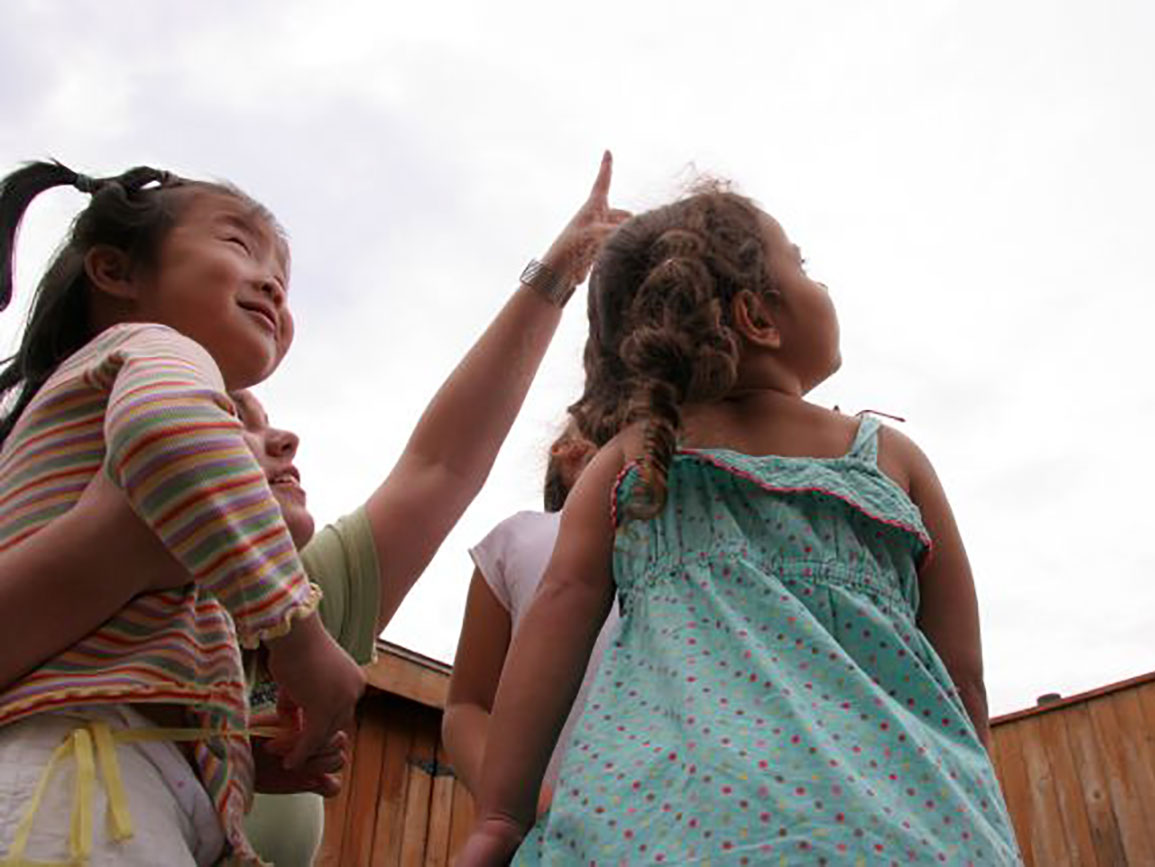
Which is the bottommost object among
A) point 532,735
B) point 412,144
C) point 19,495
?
point 532,735

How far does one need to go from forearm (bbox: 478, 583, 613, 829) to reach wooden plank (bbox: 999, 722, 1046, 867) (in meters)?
3.29

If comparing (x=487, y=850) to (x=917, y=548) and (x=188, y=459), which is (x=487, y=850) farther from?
(x=917, y=548)

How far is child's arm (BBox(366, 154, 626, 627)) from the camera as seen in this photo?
1560 millimetres

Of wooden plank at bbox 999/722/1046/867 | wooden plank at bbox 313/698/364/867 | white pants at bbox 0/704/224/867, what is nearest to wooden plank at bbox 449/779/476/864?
wooden plank at bbox 313/698/364/867

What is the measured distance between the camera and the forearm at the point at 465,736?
1534 millimetres

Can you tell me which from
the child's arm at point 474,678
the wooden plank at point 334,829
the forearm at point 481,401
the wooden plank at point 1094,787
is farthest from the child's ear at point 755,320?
the wooden plank at point 1094,787

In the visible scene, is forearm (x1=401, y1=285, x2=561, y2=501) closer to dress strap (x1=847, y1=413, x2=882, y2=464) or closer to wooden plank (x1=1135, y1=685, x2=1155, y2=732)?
dress strap (x1=847, y1=413, x2=882, y2=464)

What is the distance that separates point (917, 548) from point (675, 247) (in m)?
0.51

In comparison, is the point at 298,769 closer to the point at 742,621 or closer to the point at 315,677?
the point at 315,677

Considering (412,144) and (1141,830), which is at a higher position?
(412,144)

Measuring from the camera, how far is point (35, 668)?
2.99 ft

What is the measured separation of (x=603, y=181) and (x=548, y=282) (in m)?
0.24

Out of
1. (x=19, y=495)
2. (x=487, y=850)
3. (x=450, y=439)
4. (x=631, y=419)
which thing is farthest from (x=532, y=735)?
(x=450, y=439)

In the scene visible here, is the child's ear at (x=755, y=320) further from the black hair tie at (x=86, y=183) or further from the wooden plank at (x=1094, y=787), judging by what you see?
the wooden plank at (x=1094, y=787)
